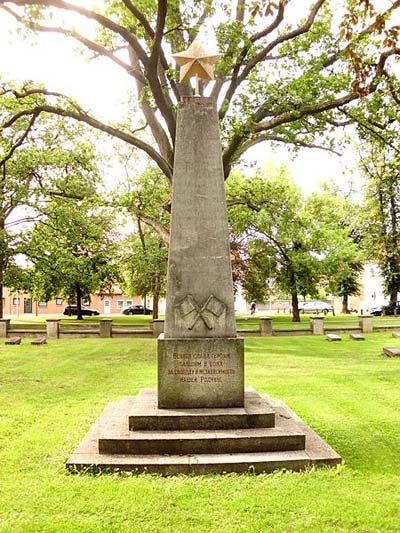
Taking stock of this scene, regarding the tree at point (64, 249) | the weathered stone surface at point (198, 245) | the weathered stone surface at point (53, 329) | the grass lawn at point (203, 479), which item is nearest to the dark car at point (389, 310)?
the tree at point (64, 249)

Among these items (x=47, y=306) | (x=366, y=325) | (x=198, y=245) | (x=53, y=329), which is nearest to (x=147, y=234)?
(x=53, y=329)

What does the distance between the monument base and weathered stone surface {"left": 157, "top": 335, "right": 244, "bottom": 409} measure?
0.15 m

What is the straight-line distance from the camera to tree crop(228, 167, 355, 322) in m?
29.3

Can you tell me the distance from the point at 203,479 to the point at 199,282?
101 inches

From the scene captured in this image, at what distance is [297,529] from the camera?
4.20 m

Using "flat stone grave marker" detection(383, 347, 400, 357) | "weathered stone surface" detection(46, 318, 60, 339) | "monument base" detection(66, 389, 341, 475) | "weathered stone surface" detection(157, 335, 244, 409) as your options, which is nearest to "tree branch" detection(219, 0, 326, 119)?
"flat stone grave marker" detection(383, 347, 400, 357)

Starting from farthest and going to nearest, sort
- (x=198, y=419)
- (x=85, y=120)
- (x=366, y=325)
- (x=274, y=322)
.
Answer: (x=274, y=322) < (x=366, y=325) < (x=85, y=120) < (x=198, y=419)

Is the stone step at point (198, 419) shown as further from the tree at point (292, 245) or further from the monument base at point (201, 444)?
the tree at point (292, 245)

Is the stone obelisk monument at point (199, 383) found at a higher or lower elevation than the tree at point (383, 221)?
lower

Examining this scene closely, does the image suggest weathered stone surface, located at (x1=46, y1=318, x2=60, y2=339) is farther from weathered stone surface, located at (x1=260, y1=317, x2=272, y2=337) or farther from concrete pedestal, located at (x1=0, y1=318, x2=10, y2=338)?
weathered stone surface, located at (x1=260, y1=317, x2=272, y2=337)

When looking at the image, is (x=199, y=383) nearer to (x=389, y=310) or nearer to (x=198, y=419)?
(x=198, y=419)

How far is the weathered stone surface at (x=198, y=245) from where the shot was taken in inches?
266

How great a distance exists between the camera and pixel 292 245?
1309 inches

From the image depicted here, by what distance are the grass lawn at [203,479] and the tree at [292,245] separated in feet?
49.2
